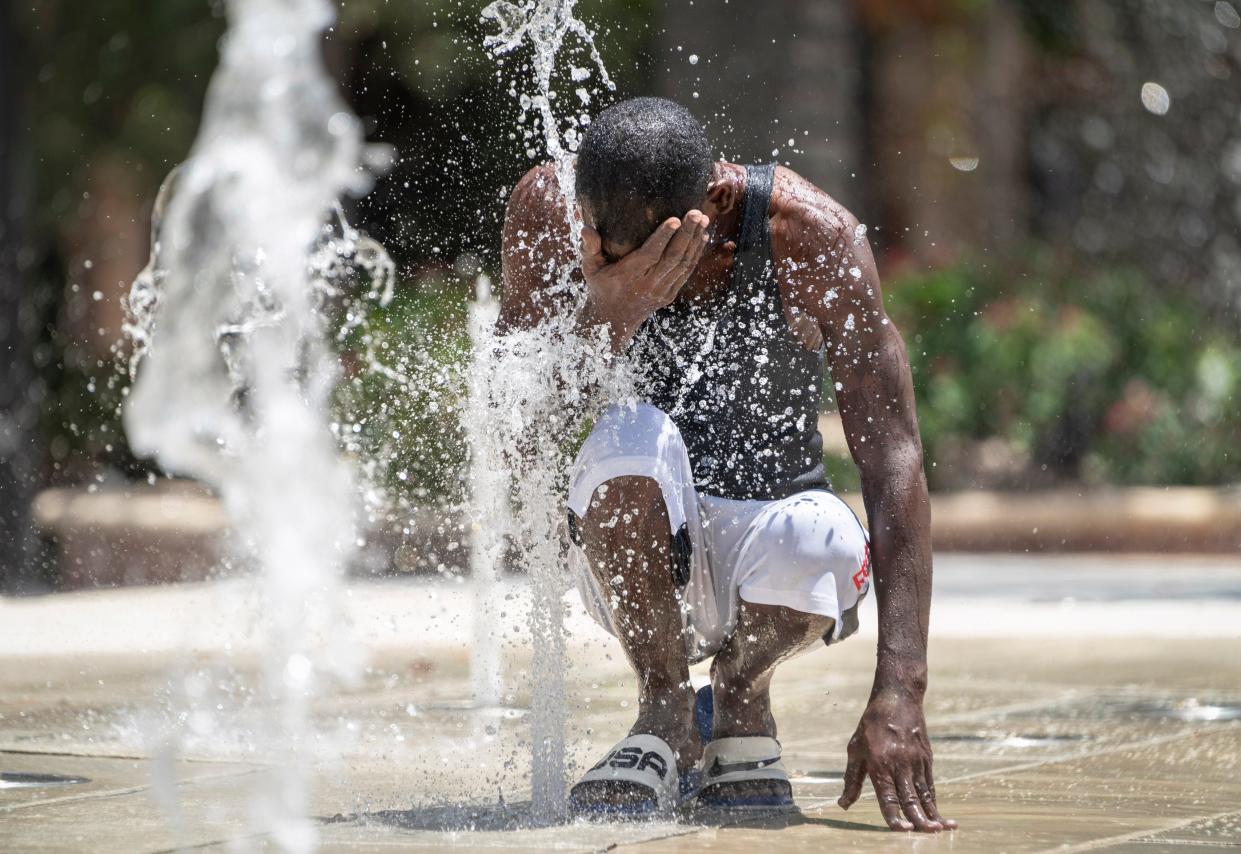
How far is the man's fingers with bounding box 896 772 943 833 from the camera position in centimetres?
290

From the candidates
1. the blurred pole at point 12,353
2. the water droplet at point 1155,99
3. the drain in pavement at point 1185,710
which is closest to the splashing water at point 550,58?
the drain in pavement at point 1185,710

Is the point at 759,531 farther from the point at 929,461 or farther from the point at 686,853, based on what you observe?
the point at 929,461

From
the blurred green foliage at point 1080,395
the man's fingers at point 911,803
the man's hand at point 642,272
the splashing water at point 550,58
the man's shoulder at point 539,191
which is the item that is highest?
the blurred green foliage at point 1080,395

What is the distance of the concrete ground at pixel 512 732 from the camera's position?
300 centimetres

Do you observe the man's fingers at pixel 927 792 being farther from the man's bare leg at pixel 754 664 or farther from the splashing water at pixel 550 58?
the splashing water at pixel 550 58

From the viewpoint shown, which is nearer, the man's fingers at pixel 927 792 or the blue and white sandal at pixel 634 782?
the man's fingers at pixel 927 792

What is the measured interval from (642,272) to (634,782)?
81cm

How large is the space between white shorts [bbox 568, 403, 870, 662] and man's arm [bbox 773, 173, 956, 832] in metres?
0.12

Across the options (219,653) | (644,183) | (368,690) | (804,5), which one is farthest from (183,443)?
(804,5)

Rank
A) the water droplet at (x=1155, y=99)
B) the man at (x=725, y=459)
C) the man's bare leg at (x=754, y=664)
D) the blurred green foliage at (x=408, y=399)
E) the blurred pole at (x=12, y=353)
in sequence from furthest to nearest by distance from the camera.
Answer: the water droplet at (x=1155, y=99) → the blurred pole at (x=12, y=353) → the blurred green foliage at (x=408, y=399) → the man's bare leg at (x=754, y=664) → the man at (x=725, y=459)

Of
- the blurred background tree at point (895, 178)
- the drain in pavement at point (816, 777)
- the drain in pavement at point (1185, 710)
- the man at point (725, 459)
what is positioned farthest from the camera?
the blurred background tree at point (895, 178)

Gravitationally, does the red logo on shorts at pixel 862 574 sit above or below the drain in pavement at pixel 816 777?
above

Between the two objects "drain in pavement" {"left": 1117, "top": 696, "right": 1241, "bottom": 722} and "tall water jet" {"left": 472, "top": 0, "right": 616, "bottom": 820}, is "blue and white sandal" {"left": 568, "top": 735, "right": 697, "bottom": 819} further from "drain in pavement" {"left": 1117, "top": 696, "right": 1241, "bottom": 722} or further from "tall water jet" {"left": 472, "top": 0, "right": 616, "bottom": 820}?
"drain in pavement" {"left": 1117, "top": 696, "right": 1241, "bottom": 722}

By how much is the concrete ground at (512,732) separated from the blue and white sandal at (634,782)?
7 cm
